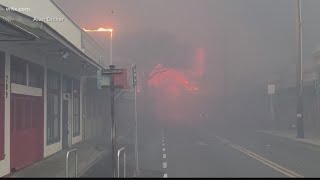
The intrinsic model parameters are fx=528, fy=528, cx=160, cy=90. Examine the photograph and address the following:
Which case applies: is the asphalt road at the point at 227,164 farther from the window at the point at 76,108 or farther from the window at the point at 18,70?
the window at the point at 76,108

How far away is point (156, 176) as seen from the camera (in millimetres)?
13359

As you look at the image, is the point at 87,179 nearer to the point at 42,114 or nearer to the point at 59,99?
the point at 42,114

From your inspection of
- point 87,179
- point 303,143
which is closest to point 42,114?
point 87,179

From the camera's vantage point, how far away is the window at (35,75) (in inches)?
623

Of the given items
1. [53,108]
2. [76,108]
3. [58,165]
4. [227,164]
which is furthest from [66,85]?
[227,164]

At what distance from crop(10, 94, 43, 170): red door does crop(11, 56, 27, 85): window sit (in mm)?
426

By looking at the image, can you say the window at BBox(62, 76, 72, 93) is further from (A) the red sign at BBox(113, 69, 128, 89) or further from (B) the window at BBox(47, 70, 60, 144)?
(A) the red sign at BBox(113, 69, 128, 89)

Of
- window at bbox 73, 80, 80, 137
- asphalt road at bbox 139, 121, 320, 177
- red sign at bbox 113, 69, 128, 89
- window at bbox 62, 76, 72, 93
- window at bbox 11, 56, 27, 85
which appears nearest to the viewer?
red sign at bbox 113, 69, 128, 89

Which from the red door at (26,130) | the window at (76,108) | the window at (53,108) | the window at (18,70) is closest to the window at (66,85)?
the window at (76,108)

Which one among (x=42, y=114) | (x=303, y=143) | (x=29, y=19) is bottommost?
(x=303, y=143)

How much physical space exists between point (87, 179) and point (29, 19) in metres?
4.23

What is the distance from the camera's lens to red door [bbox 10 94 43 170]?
13648 millimetres

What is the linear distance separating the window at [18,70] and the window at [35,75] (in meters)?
0.70

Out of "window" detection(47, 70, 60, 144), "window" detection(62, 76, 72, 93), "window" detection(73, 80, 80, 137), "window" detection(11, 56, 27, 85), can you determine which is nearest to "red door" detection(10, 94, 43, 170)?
"window" detection(11, 56, 27, 85)
